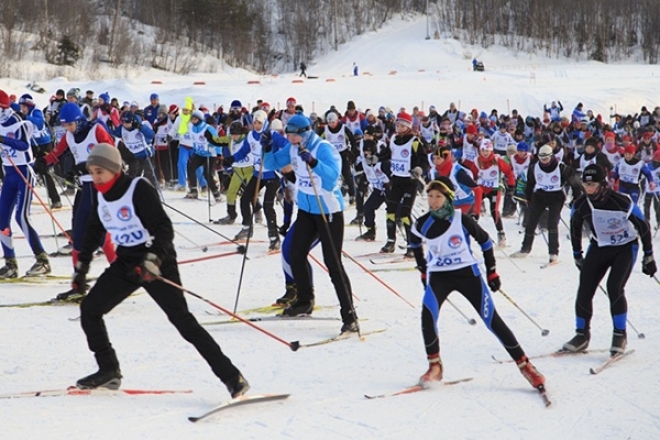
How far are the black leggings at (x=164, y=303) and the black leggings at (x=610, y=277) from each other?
3195mm

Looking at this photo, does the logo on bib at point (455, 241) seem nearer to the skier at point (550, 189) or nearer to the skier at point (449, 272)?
the skier at point (449, 272)

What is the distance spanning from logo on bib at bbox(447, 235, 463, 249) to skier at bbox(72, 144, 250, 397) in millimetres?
1674

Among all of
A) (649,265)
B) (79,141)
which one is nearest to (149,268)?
(649,265)

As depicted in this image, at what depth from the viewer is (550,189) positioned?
38.5ft

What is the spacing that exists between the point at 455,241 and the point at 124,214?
86.0 inches

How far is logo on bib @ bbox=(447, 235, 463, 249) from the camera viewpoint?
5.81 meters

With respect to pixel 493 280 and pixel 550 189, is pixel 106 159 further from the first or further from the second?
pixel 550 189

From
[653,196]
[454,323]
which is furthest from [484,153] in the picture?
[454,323]

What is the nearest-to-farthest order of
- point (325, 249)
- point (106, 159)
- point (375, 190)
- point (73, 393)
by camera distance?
point (106, 159)
point (73, 393)
point (325, 249)
point (375, 190)

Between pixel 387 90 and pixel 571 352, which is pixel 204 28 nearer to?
pixel 387 90

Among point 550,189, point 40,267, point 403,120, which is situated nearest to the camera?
point 40,267

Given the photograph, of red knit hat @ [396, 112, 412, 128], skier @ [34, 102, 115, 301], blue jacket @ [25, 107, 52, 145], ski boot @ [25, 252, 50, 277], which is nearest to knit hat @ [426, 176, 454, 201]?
skier @ [34, 102, 115, 301]

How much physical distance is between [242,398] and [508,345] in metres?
1.80

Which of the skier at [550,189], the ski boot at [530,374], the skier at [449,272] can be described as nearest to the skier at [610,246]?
the ski boot at [530,374]
